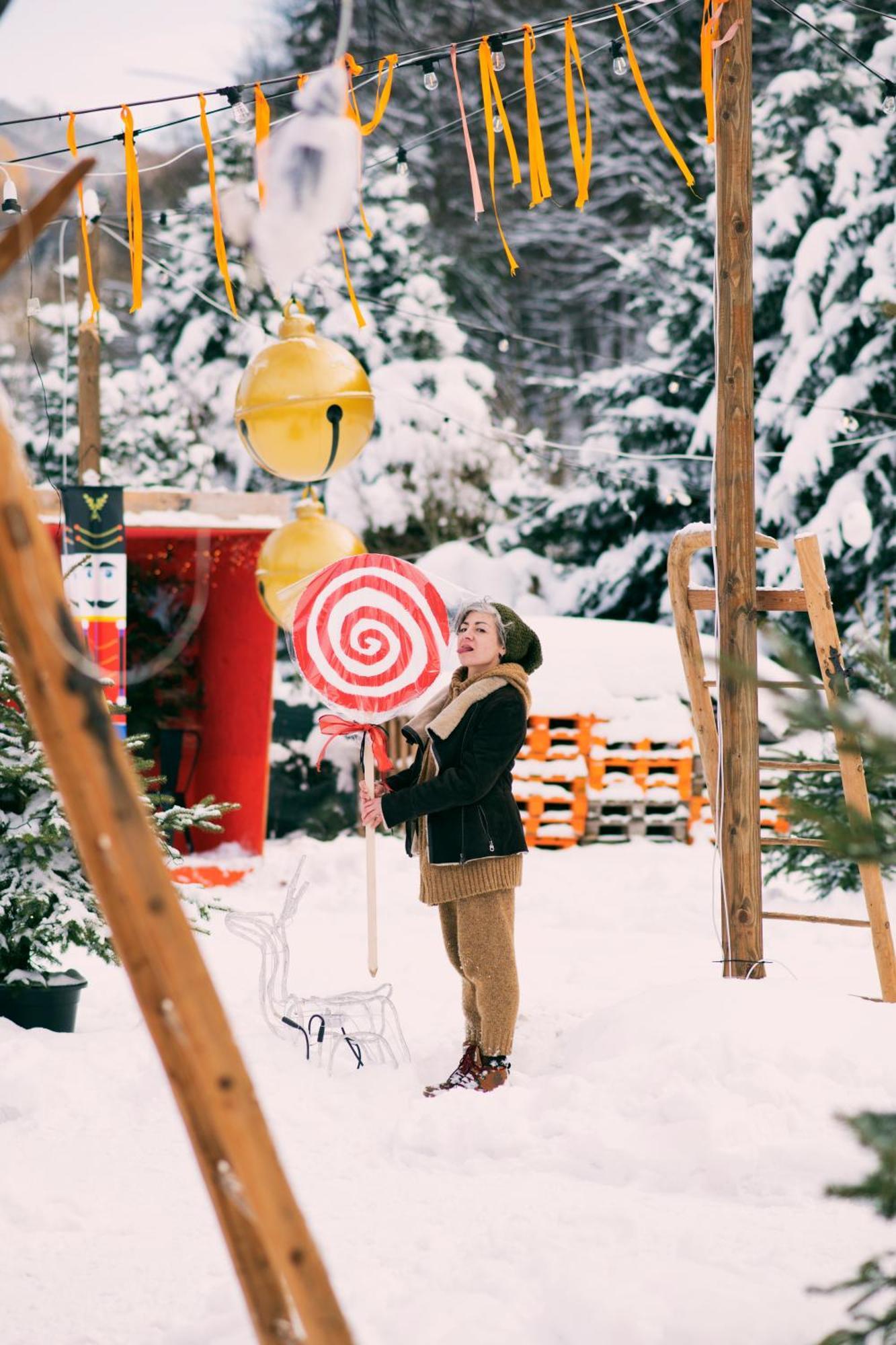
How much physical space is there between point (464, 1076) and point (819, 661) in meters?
2.27

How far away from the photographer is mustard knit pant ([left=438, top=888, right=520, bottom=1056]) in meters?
4.70

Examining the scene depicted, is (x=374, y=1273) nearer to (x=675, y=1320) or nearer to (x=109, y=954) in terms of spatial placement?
(x=675, y=1320)

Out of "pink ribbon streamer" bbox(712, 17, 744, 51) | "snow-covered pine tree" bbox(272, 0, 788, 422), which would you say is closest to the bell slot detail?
"pink ribbon streamer" bbox(712, 17, 744, 51)

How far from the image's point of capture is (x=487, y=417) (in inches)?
721

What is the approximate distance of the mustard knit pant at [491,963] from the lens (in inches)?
185

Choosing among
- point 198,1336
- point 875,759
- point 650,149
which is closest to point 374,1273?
point 198,1336

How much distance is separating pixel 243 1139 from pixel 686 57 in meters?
27.6

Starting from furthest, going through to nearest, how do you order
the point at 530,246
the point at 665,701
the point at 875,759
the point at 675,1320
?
the point at 530,246 → the point at 665,701 → the point at 675,1320 → the point at 875,759

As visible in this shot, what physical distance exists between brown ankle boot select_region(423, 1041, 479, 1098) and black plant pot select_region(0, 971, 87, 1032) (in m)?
1.52

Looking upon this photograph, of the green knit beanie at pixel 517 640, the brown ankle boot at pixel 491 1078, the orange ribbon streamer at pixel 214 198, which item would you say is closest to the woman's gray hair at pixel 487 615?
the green knit beanie at pixel 517 640

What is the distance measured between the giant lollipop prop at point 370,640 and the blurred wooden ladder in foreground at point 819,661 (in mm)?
1027

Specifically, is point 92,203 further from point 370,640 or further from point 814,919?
point 814,919

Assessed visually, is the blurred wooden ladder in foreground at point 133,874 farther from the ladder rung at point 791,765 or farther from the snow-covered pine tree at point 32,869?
the ladder rung at point 791,765

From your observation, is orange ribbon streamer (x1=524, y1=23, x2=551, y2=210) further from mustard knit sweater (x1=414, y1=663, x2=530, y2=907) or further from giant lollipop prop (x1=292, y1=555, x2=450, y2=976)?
mustard knit sweater (x1=414, y1=663, x2=530, y2=907)
